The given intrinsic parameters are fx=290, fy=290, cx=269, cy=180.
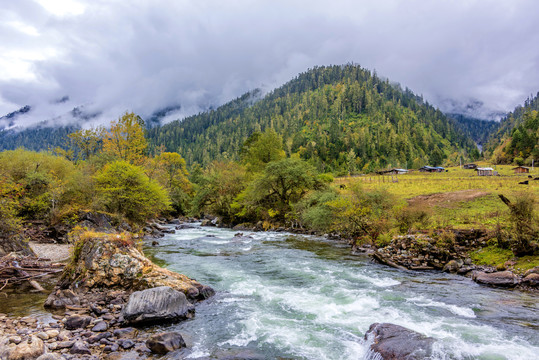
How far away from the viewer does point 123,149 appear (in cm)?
4553

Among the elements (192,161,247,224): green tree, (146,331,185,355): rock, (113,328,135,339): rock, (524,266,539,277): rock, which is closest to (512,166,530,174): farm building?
(192,161,247,224): green tree

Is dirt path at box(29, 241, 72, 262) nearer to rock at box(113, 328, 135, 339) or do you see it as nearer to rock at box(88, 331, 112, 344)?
rock at box(113, 328, 135, 339)

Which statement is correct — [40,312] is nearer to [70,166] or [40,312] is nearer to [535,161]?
[70,166]

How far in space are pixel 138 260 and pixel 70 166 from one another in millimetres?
30636

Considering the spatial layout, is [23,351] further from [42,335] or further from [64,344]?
[42,335]

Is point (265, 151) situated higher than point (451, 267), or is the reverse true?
point (265, 151)

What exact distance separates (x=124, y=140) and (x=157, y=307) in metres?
40.6

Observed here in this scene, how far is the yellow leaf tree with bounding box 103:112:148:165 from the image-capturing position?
1777 inches

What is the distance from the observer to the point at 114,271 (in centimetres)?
1347

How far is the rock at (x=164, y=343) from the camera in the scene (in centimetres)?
876

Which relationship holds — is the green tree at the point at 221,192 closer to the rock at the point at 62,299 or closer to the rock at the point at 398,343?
the rock at the point at 62,299

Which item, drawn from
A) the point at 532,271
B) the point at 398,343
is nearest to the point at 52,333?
the point at 398,343

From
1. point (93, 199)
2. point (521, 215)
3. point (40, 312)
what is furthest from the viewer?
point (93, 199)

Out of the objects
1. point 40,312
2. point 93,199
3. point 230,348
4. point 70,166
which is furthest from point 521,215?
point 70,166
